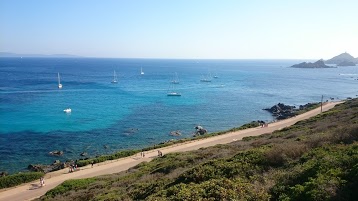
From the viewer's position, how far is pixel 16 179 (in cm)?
2905

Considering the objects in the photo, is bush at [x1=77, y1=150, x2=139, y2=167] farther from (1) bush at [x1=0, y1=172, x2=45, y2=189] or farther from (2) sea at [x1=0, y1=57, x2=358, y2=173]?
(1) bush at [x1=0, y1=172, x2=45, y2=189]

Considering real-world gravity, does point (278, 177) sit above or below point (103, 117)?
above

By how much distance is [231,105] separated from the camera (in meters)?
77.9

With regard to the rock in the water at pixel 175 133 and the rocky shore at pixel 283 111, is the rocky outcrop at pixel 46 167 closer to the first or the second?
the rock in the water at pixel 175 133

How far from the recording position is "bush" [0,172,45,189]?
92.8ft

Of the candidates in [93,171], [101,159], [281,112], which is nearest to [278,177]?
[93,171]

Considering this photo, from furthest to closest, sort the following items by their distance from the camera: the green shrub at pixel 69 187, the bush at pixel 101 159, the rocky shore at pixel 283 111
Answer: the rocky shore at pixel 283 111
the bush at pixel 101 159
the green shrub at pixel 69 187

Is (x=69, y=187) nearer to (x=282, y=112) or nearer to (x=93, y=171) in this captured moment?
(x=93, y=171)

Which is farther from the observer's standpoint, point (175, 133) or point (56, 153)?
point (175, 133)

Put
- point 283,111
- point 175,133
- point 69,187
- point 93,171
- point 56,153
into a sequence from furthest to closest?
1. point 283,111
2. point 175,133
3. point 56,153
4. point 93,171
5. point 69,187

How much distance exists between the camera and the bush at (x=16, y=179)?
2830 cm

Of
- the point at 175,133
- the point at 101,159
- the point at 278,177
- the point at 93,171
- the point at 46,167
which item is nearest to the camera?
the point at 278,177

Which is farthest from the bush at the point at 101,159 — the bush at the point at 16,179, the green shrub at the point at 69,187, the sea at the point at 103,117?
the green shrub at the point at 69,187

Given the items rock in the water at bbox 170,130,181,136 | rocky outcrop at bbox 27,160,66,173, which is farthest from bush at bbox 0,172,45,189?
rock in the water at bbox 170,130,181,136
